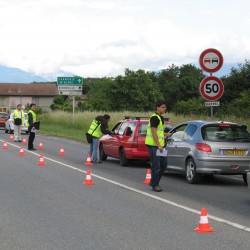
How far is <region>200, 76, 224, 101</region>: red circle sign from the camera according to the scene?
15.4 m

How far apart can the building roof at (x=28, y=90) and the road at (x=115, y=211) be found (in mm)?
122208

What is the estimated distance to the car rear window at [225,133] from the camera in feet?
41.6

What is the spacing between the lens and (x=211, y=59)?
15.5m

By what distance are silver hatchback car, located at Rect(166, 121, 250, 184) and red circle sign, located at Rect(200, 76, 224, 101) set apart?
2.27m

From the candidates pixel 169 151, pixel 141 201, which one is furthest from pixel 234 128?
pixel 141 201

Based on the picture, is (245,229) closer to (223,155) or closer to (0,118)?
(223,155)

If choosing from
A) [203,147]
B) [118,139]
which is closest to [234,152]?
[203,147]

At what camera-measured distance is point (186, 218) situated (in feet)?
27.2

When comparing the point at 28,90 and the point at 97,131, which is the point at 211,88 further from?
the point at 28,90

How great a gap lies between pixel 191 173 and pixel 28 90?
126983mm

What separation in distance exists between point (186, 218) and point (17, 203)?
3.04m

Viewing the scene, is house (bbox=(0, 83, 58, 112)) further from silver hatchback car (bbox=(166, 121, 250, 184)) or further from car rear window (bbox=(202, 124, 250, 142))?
car rear window (bbox=(202, 124, 250, 142))

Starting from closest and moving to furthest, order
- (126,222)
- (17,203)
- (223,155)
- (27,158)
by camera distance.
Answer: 1. (126,222)
2. (17,203)
3. (223,155)
4. (27,158)

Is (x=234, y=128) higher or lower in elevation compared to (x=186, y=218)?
higher
